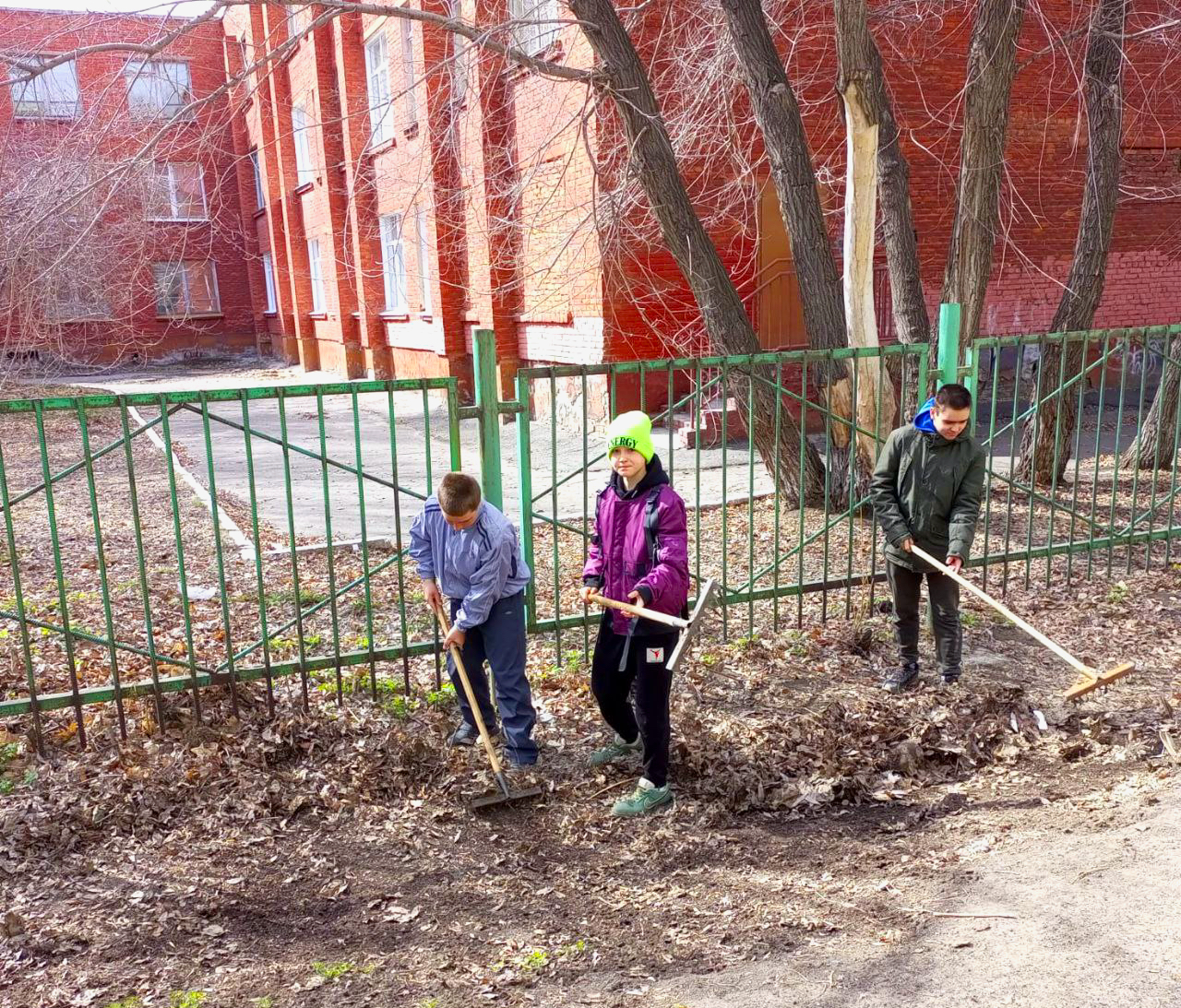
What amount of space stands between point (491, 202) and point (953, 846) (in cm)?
1119

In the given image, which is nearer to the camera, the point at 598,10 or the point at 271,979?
the point at 271,979

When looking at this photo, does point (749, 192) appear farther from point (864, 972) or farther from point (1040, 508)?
point (864, 972)

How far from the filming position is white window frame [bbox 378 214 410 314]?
1761 centimetres

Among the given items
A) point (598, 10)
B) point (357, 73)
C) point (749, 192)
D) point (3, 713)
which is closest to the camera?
point (3, 713)

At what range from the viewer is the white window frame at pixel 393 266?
17609 millimetres

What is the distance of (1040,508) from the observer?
8.06 m

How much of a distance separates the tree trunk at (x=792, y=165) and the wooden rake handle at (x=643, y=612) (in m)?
3.31

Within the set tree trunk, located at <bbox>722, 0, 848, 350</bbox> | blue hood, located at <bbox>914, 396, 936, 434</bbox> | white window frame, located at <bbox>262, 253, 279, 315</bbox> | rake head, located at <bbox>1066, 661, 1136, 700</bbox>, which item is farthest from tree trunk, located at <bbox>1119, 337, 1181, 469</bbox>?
white window frame, located at <bbox>262, 253, 279, 315</bbox>

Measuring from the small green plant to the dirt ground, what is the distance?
121 cm

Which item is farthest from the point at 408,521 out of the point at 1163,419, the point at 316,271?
the point at 316,271

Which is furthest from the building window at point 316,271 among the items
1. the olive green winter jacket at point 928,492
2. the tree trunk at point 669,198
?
the olive green winter jacket at point 928,492

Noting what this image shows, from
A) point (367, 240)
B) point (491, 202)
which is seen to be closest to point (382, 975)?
point (491, 202)

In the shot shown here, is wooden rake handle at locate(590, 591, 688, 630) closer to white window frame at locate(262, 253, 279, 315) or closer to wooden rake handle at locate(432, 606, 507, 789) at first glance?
wooden rake handle at locate(432, 606, 507, 789)

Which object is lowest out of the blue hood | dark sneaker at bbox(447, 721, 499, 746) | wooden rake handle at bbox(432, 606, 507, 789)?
dark sneaker at bbox(447, 721, 499, 746)
